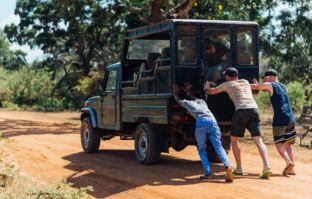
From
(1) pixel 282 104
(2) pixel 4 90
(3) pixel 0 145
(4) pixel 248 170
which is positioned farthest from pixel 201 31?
(2) pixel 4 90

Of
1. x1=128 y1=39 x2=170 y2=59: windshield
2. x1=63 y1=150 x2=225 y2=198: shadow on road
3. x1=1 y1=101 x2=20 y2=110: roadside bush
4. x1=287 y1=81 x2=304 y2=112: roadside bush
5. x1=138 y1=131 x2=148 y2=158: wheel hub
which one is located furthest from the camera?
x1=1 y1=101 x2=20 y2=110: roadside bush

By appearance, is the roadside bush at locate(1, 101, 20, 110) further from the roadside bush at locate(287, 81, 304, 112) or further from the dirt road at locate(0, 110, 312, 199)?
the dirt road at locate(0, 110, 312, 199)

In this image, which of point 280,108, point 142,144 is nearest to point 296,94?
point 142,144

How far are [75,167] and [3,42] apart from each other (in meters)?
68.4

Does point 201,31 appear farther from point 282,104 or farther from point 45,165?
point 45,165

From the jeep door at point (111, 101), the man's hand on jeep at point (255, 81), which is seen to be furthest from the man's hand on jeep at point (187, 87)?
the jeep door at point (111, 101)

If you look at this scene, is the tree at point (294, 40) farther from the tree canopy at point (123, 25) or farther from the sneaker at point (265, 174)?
the sneaker at point (265, 174)

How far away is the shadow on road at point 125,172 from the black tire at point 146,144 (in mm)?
174

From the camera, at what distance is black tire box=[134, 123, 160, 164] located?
1100 centimetres

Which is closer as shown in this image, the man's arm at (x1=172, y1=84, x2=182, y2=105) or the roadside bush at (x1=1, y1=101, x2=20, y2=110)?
the man's arm at (x1=172, y1=84, x2=182, y2=105)

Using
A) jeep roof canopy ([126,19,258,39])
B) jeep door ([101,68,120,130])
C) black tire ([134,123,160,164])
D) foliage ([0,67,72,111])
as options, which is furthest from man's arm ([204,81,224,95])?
foliage ([0,67,72,111])

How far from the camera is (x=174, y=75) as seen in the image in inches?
406

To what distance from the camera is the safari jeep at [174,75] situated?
10.4 metres

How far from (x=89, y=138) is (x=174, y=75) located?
429 centimetres
